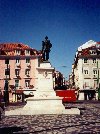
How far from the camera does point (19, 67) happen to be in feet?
208

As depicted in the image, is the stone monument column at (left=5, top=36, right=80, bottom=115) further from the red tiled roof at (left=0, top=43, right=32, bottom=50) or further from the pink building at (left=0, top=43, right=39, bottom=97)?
the red tiled roof at (left=0, top=43, right=32, bottom=50)

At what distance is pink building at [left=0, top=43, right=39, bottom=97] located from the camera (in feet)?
206

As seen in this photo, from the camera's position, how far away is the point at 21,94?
6209 cm

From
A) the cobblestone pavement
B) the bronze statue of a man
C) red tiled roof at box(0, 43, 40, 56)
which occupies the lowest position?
the cobblestone pavement

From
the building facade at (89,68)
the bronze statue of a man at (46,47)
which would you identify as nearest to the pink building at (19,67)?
the building facade at (89,68)

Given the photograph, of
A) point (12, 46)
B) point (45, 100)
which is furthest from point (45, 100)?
point (12, 46)

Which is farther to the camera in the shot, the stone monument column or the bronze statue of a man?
the bronze statue of a man

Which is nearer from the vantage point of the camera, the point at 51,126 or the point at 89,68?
the point at 51,126

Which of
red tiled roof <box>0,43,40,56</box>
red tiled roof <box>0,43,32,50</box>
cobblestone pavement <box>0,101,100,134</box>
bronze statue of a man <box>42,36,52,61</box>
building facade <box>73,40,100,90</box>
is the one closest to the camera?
cobblestone pavement <box>0,101,100,134</box>

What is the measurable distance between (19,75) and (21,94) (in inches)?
186

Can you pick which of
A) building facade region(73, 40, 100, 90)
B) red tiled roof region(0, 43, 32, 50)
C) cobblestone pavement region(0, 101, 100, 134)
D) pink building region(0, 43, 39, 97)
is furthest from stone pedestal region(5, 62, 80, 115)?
building facade region(73, 40, 100, 90)

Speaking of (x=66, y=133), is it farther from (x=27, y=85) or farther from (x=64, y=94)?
(x=27, y=85)

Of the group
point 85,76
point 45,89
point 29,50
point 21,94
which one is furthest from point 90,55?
point 45,89

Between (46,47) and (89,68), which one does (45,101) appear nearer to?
(46,47)
